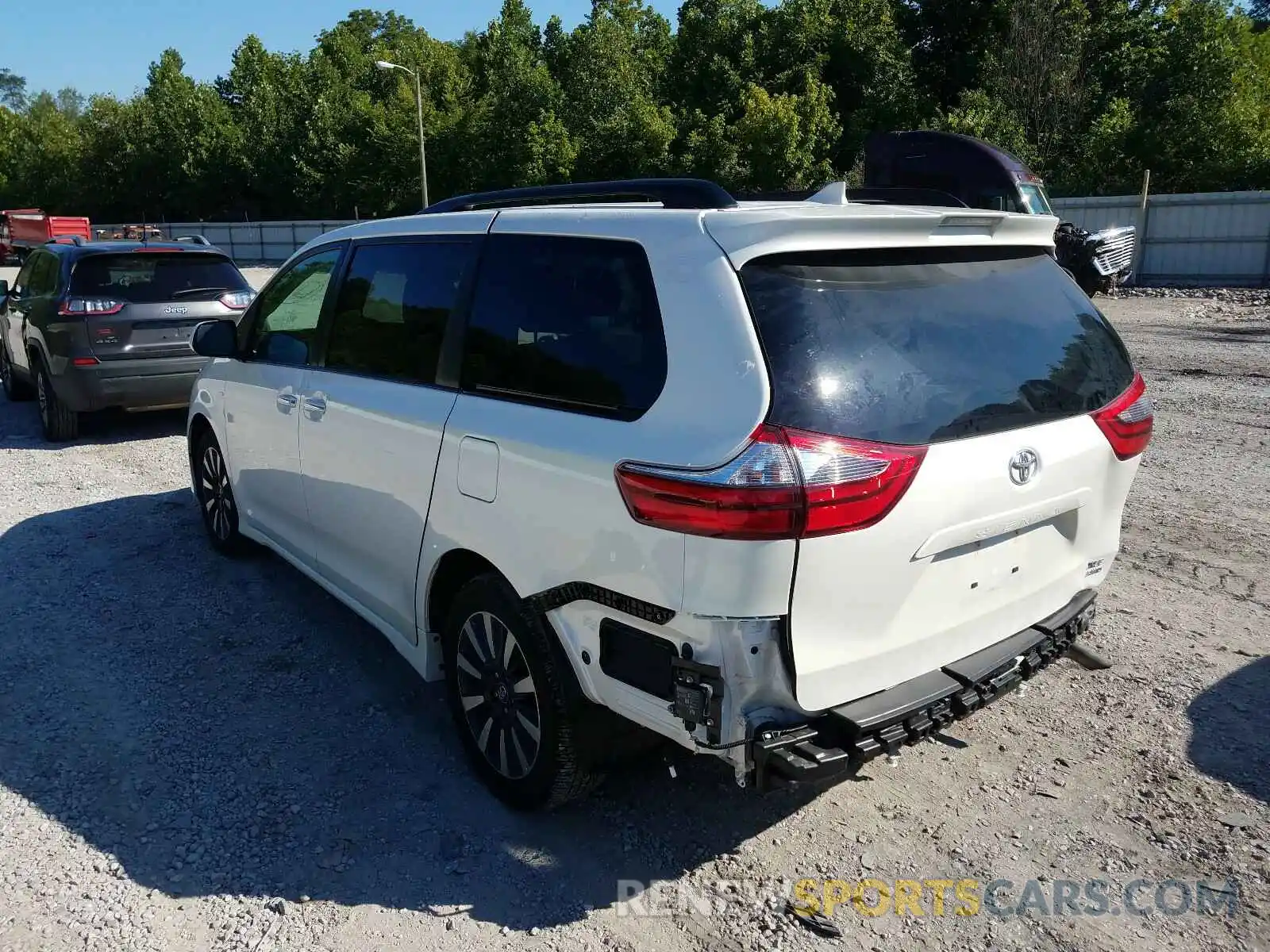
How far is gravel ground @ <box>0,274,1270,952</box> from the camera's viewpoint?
288cm

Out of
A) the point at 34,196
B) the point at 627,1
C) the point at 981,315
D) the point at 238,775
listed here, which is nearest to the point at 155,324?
the point at 238,775

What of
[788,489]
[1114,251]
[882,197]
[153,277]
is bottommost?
[1114,251]

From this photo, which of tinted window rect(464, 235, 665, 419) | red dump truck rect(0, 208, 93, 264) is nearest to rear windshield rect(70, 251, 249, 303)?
tinted window rect(464, 235, 665, 419)

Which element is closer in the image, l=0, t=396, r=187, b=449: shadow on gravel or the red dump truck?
l=0, t=396, r=187, b=449: shadow on gravel

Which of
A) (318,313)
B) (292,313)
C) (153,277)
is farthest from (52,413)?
(318,313)

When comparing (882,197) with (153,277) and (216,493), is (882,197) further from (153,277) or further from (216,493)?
(153,277)

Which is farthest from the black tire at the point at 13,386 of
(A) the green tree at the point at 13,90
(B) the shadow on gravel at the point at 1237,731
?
(A) the green tree at the point at 13,90

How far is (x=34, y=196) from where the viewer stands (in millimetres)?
63156

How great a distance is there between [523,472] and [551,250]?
29.5 inches

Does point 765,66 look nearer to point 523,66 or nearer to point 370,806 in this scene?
point 523,66

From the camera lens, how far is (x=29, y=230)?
3956 cm

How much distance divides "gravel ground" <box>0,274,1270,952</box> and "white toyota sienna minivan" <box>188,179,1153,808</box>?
370mm

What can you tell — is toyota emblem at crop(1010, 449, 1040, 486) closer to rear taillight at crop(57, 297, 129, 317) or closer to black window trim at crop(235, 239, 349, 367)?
black window trim at crop(235, 239, 349, 367)

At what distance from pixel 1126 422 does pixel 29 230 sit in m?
45.3
